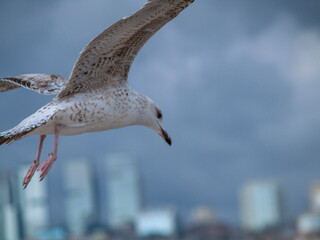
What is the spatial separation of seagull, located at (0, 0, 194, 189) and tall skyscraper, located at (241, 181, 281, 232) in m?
150

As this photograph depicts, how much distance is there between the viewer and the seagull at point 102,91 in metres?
6.31

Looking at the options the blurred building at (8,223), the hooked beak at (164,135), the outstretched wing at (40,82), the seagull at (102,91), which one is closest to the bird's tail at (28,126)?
the seagull at (102,91)

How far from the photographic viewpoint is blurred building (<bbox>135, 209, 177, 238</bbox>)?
500ft

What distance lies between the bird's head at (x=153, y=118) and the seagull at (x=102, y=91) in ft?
0.22

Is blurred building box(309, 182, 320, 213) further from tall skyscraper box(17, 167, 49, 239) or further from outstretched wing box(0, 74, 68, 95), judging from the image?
outstretched wing box(0, 74, 68, 95)

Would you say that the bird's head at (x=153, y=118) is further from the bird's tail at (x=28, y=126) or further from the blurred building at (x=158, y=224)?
the blurred building at (x=158, y=224)

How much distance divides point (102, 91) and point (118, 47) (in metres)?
0.48

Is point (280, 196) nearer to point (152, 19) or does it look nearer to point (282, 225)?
point (282, 225)

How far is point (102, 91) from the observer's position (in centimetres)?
677

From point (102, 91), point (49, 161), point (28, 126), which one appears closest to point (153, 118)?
point (102, 91)

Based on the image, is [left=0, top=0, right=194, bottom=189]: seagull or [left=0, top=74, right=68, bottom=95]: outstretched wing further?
[left=0, top=74, right=68, bottom=95]: outstretched wing

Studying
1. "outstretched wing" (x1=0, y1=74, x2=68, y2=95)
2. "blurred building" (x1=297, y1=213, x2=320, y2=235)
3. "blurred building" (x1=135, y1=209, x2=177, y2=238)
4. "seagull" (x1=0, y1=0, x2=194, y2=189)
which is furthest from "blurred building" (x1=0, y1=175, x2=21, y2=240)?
"blurred building" (x1=135, y1=209, x2=177, y2=238)

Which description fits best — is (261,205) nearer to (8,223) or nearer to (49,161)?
(8,223)

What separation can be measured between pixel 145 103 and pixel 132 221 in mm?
173136
